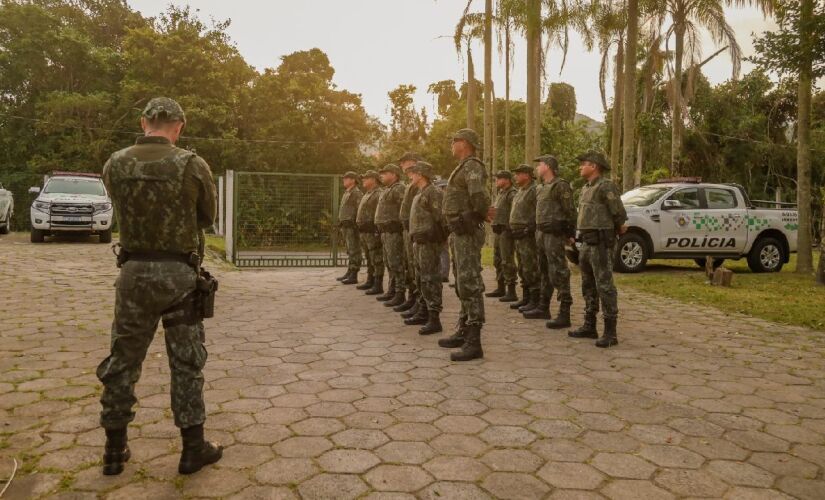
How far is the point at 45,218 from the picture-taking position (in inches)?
571

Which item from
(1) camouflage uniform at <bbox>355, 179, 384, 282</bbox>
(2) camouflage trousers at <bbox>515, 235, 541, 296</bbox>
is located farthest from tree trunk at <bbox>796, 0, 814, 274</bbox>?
(1) camouflage uniform at <bbox>355, 179, 384, 282</bbox>

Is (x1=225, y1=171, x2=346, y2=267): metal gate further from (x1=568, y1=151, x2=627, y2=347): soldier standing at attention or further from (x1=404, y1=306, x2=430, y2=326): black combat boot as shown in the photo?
(x1=568, y1=151, x2=627, y2=347): soldier standing at attention

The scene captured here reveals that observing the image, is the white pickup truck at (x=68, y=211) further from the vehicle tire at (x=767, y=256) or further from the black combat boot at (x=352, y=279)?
the vehicle tire at (x=767, y=256)

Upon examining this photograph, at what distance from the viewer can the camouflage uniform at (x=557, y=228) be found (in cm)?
671

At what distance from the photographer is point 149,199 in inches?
113

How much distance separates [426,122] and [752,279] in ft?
96.9

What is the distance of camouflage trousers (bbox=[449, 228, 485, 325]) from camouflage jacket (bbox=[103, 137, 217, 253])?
2873 mm

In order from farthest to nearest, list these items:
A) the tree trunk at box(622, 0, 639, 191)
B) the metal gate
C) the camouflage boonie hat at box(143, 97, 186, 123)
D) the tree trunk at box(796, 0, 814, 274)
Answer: the tree trunk at box(622, 0, 639, 191) → the metal gate → the tree trunk at box(796, 0, 814, 274) → the camouflage boonie hat at box(143, 97, 186, 123)

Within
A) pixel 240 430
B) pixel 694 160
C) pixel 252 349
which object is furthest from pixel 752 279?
pixel 694 160

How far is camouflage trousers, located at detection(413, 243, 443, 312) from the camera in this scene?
6230mm

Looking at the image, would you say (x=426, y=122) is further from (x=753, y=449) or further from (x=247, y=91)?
(x=753, y=449)

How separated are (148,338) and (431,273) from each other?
3.62 metres

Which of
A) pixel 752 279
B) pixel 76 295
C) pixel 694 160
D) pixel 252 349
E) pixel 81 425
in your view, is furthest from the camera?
pixel 694 160

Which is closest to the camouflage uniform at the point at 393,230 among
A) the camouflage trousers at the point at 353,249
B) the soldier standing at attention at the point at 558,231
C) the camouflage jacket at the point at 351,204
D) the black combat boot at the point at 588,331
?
the camouflage jacket at the point at 351,204
